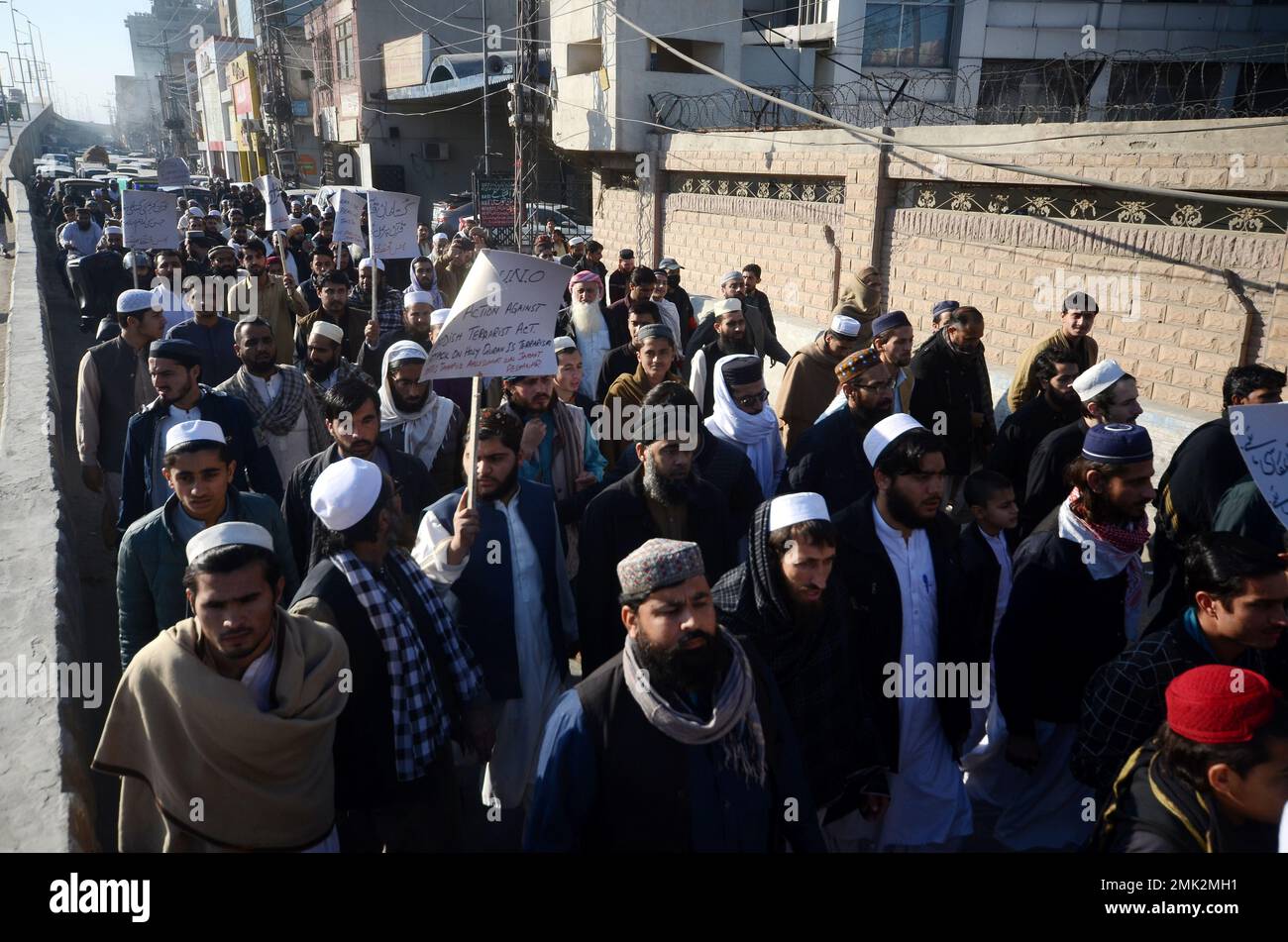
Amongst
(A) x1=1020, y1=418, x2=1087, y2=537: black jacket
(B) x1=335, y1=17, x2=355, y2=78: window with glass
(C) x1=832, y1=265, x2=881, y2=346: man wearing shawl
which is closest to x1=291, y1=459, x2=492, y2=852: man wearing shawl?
(A) x1=1020, y1=418, x2=1087, y2=537: black jacket

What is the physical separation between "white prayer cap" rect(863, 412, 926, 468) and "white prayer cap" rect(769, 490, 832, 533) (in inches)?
23.7

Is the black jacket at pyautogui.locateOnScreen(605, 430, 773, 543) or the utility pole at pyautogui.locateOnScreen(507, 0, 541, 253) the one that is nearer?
the black jacket at pyautogui.locateOnScreen(605, 430, 773, 543)

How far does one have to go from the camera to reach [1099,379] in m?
4.58

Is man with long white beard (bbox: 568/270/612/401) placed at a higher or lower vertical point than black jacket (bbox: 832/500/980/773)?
higher

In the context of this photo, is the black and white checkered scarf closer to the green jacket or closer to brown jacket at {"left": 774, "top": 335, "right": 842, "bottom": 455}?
the green jacket

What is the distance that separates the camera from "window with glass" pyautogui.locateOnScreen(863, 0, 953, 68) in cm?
2175

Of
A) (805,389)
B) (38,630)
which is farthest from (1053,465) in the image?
(38,630)

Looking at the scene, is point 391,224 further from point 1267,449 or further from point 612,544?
point 1267,449

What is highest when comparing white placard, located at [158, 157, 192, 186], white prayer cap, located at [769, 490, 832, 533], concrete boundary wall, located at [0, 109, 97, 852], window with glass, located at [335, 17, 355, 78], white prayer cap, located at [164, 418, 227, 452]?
window with glass, located at [335, 17, 355, 78]

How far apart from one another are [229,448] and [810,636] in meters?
2.84

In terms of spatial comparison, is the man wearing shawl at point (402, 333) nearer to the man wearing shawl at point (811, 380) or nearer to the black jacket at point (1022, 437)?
the man wearing shawl at point (811, 380)

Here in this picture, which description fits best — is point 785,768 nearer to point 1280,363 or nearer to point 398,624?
point 398,624

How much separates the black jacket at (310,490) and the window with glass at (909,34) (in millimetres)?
21132
